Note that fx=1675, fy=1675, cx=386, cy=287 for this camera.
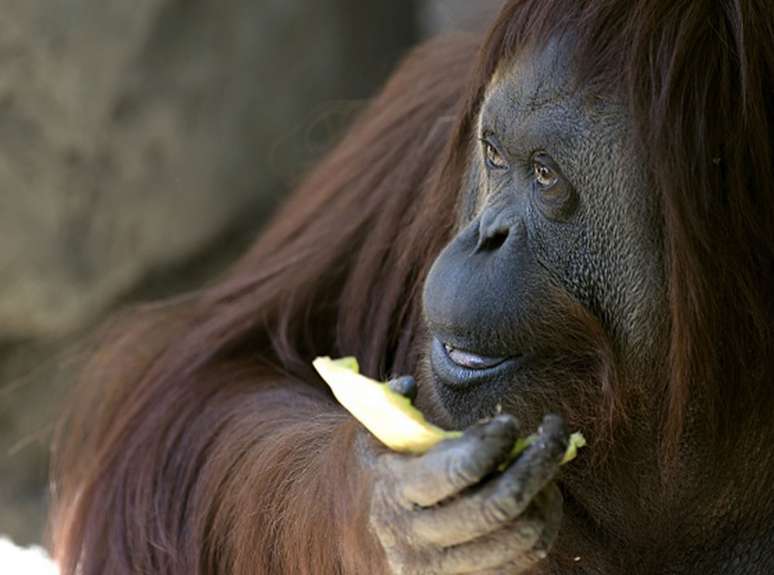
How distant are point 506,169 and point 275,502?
2.07 ft

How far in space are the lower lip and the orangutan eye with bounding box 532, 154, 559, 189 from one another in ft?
0.76

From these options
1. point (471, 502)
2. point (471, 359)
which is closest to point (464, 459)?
point (471, 502)

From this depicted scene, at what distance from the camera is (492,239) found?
2211 millimetres

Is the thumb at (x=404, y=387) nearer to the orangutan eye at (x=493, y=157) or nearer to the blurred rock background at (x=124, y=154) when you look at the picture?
the orangutan eye at (x=493, y=157)

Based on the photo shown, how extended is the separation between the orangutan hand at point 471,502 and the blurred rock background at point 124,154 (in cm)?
166

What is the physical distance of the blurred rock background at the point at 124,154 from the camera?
3.90 metres

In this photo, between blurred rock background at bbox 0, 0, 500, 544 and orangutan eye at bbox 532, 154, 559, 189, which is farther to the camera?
blurred rock background at bbox 0, 0, 500, 544

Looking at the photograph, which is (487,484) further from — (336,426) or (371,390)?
(336,426)

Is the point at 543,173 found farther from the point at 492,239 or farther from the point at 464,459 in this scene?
the point at 464,459

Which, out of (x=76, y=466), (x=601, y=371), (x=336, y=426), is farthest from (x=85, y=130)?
(x=601, y=371)

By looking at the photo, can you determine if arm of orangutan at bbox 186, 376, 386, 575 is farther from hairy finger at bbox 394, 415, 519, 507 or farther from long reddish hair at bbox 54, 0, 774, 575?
hairy finger at bbox 394, 415, 519, 507

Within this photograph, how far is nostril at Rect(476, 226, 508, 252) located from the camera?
220cm

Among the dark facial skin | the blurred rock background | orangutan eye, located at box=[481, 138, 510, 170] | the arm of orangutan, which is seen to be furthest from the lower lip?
the blurred rock background

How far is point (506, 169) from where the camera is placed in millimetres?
2268
